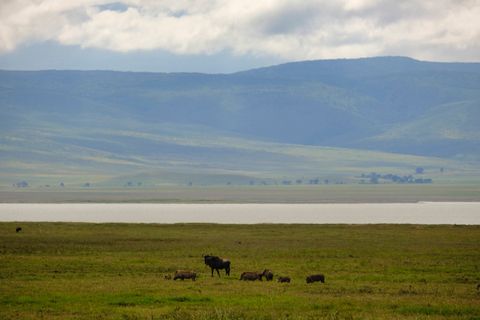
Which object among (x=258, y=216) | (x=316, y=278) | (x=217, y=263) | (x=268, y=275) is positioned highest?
(x=258, y=216)

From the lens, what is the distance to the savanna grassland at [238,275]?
26.4 metres

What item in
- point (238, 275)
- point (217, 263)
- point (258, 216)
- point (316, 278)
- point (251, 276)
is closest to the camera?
point (316, 278)

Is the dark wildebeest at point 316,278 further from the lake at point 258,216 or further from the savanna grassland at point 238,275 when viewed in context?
the lake at point 258,216

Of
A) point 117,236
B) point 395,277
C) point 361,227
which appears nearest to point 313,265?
point 395,277

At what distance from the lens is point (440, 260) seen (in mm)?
40562

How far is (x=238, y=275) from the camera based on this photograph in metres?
35.4

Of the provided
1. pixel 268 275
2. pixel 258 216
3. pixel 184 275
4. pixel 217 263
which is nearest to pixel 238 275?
pixel 217 263

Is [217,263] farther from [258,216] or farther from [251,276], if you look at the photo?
[258,216]

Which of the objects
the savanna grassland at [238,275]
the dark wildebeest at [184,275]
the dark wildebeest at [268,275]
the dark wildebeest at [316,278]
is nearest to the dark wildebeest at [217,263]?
the savanna grassland at [238,275]

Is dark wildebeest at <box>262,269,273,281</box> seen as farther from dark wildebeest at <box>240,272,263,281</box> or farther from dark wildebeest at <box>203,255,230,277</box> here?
dark wildebeest at <box>203,255,230,277</box>

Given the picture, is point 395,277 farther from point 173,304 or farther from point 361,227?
point 361,227

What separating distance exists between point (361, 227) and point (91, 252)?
88.6ft

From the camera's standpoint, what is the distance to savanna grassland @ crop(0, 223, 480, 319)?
86.5 ft

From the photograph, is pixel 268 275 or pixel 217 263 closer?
pixel 268 275
